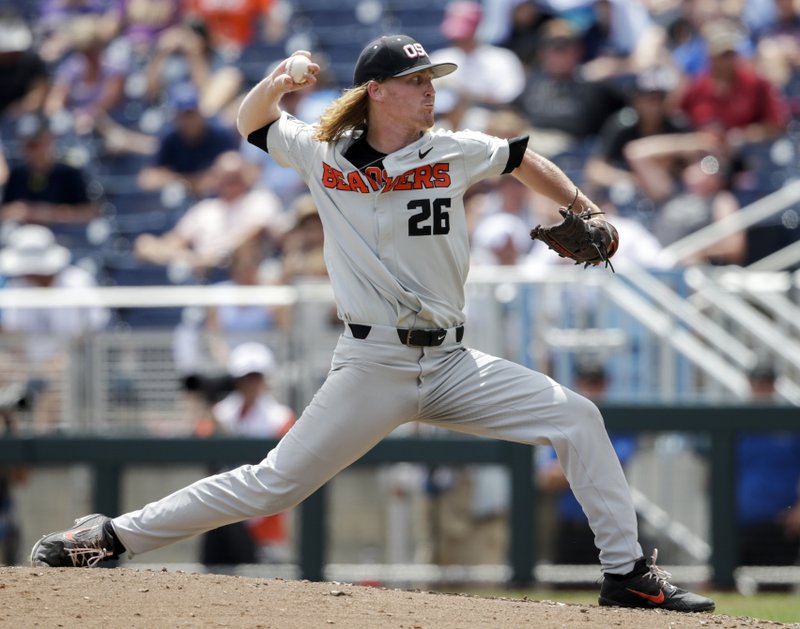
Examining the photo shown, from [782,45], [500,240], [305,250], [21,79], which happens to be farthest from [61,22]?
A: [782,45]

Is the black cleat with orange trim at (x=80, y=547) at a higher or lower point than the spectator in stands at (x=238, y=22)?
lower

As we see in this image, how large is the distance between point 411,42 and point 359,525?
4.23 m

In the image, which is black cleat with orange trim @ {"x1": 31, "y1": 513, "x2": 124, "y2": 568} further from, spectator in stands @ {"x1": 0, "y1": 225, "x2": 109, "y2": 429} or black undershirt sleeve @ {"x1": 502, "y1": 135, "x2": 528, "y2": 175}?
spectator in stands @ {"x1": 0, "y1": 225, "x2": 109, "y2": 429}

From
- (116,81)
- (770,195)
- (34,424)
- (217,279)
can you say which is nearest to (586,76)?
A: (770,195)

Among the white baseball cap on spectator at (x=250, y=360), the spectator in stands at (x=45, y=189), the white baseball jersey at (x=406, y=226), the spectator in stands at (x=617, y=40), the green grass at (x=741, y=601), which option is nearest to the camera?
the white baseball jersey at (x=406, y=226)

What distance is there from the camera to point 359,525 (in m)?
8.54

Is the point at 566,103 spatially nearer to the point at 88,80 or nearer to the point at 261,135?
the point at 88,80

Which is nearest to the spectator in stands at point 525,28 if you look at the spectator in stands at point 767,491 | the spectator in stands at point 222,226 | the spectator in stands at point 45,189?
the spectator in stands at point 222,226

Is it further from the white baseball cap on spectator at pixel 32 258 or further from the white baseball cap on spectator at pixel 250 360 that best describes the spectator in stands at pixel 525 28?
the white baseball cap on spectator at pixel 250 360

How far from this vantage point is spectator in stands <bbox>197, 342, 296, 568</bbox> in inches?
330

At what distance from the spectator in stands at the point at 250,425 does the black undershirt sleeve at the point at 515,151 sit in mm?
3663

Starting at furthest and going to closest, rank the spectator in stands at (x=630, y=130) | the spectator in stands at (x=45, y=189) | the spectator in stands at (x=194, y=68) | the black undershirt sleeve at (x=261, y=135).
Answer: the spectator in stands at (x=194, y=68), the spectator in stands at (x=45, y=189), the spectator in stands at (x=630, y=130), the black undershirt sleeve at (x=261, y=135)

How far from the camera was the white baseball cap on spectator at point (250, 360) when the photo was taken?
27.3 ft

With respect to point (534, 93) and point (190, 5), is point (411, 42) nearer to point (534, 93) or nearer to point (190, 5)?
point (534, 93)
